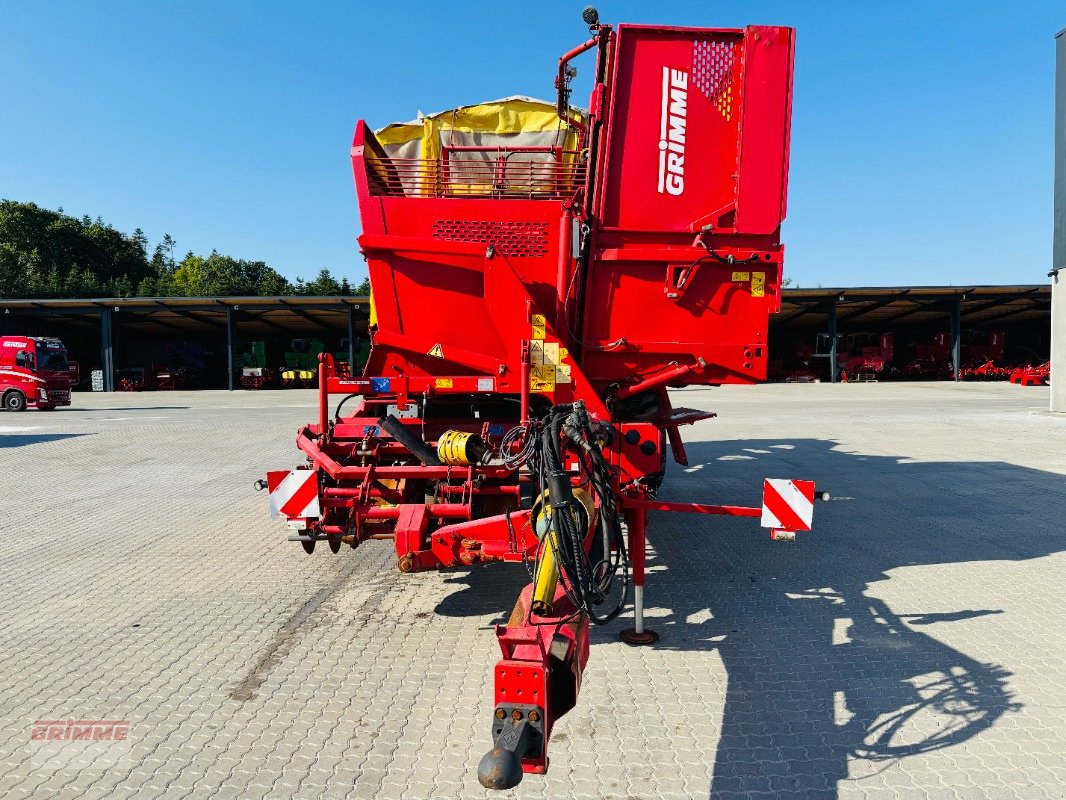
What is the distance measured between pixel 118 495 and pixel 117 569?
338 centimetres

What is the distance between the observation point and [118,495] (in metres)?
8.32

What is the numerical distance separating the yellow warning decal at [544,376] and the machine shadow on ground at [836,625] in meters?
1.63

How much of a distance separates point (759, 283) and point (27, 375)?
24278 mm

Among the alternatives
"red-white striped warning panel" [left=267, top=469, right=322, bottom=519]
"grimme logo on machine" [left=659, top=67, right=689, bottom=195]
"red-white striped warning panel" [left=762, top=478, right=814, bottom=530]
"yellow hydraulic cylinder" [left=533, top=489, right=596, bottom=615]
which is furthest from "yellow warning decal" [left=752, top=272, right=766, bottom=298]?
"red-white striped warning panel" [left=267, top=469, right=322, bottom=519]

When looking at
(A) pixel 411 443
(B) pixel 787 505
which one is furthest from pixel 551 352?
(B) pixel 787 505

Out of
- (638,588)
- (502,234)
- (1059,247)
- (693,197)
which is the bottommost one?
(638,588)

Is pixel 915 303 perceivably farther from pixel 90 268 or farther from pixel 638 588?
pixel 90 268

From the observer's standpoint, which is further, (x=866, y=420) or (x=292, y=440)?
(x=866, y=420)

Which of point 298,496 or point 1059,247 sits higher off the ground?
point 1059,247

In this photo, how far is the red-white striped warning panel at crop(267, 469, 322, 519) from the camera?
4336mm

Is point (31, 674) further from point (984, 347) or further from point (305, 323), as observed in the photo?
point (984, 347)

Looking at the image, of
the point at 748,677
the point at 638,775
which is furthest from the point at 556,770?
the point at 748,677

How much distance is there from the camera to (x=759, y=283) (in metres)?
4.71

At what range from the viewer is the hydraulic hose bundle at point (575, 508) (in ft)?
8.95
